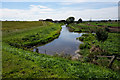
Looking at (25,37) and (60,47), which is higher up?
(25,37)

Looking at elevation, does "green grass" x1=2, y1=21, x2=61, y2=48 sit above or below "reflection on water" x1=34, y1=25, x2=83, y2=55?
above

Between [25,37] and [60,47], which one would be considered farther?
[25,37]

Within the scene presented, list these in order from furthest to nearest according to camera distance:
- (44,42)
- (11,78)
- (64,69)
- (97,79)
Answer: (44,42) → (64,69) → (97,79) → (11,78)

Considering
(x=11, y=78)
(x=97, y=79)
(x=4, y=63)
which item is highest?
(x=4, y=63)

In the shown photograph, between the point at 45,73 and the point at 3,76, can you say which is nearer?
the point at 3,76

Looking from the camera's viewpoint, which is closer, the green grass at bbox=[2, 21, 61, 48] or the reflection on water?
the reflection on water

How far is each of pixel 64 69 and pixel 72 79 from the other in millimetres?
1957

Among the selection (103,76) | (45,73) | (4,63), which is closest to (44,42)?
(4,63)

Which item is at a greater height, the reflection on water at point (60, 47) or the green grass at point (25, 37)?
the green grass at point (25, 37)

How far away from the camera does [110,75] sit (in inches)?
345

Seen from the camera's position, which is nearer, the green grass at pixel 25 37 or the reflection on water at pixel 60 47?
the reflection on water at pixel 60 47

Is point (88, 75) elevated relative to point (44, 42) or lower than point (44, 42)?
lower

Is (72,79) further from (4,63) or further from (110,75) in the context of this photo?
(4,63)

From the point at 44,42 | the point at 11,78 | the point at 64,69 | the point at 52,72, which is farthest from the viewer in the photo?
the point at 44,42
